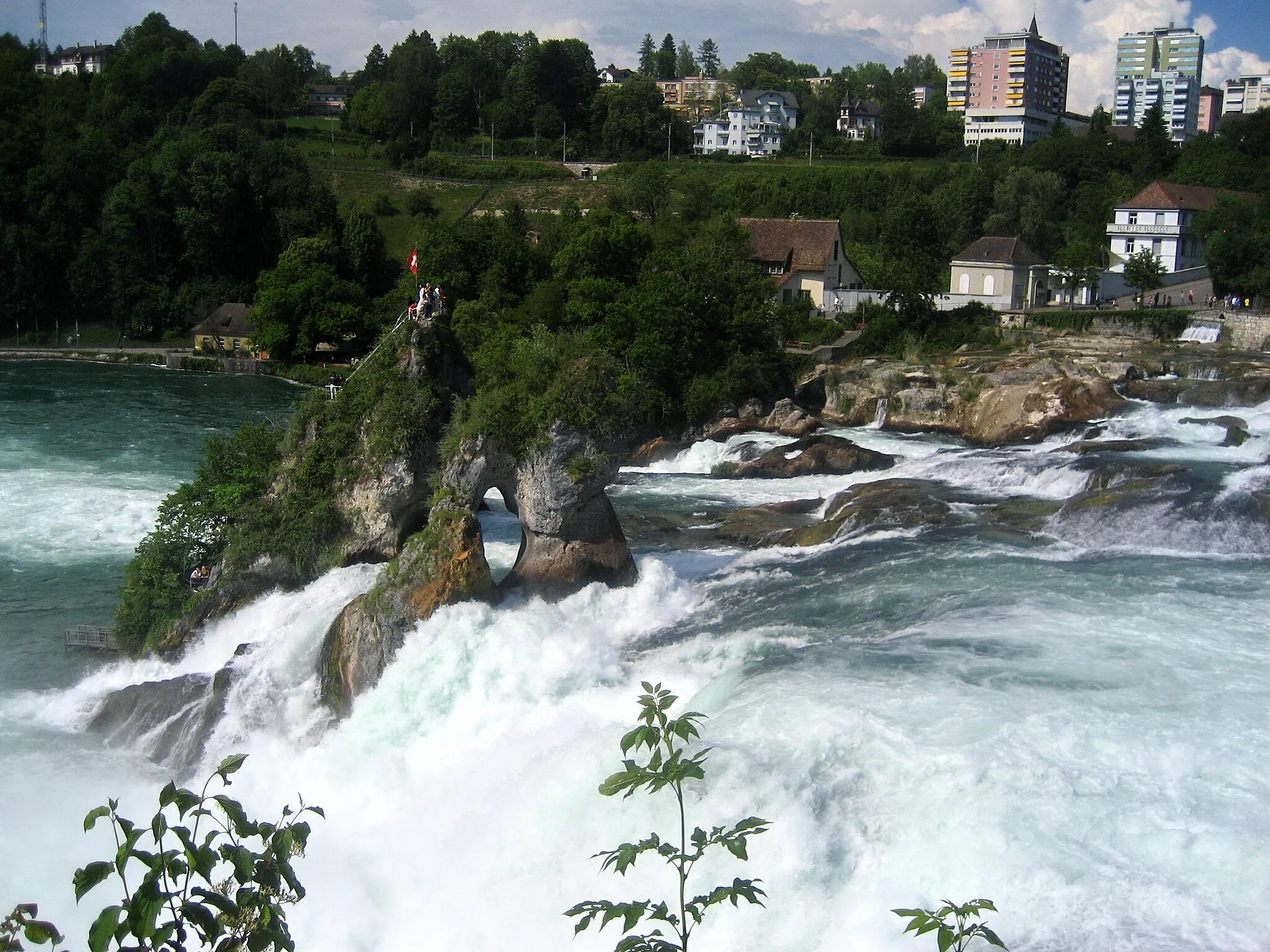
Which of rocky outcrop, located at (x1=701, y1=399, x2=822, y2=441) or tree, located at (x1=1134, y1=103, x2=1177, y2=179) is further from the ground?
tree, located at (x1=1134, y1=103, x2=1177, y2=179)

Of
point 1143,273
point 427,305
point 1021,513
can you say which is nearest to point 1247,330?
point 1143,273

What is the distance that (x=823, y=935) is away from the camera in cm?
1214

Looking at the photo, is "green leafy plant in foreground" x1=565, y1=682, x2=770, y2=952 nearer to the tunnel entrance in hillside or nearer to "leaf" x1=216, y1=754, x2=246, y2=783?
"leaf" x1=216, y1=754, x2=246, y2=783

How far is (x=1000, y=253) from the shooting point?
54969 mm

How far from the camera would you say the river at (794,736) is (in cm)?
1238

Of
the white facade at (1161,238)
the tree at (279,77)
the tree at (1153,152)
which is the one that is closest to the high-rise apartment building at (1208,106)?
the tree at (1153,152)

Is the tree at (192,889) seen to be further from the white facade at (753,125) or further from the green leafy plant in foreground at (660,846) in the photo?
the white facade at (753,125)

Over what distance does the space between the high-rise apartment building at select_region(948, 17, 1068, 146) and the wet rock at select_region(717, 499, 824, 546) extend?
119 meters

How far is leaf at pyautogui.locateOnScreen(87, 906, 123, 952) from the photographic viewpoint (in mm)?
4430

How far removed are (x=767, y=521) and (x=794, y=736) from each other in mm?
12006

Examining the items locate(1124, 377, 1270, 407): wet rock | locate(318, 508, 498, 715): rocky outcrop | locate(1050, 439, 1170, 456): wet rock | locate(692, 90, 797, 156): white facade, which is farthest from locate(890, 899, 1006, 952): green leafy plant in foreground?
locate(692, 90, 797, 156): white facade

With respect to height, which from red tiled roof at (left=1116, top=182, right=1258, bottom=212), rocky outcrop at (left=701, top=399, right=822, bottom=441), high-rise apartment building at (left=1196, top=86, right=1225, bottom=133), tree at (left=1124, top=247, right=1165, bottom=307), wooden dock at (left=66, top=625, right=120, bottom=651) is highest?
high-rise apartment building at (left=1196, top=86, right=1225, bottom=133)

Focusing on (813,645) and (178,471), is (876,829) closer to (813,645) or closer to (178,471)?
(813,645)

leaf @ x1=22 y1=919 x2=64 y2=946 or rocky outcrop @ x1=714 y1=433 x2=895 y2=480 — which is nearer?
leaf @ x1=22 y1=919 x2=64 y2=946
